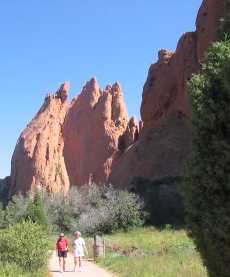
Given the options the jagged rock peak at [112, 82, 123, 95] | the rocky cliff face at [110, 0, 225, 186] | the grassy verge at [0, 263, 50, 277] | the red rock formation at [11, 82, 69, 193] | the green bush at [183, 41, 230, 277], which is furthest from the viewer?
the red rock formation at [11, 82, 69, 193]

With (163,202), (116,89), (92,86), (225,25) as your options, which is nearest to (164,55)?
(116,89)

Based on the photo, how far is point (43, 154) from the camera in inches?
3164

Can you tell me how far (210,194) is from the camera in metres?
7.72

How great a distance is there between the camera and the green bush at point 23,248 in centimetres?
1703

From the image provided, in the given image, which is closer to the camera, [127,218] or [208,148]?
[208,148]

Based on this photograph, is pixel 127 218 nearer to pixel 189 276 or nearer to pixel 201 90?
pixel 189 276

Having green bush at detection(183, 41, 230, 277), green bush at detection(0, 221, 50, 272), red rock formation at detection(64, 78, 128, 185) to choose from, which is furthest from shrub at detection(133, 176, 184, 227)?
green bush at detection(183, 41, 230, 277)

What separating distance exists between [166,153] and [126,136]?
17369mm

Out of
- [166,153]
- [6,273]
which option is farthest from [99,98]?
[6,273]

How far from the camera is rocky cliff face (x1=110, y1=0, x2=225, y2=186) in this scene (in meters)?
53.8

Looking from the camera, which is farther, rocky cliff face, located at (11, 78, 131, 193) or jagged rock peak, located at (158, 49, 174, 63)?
rocky cliff face, located at (11, 78, 131, 193)

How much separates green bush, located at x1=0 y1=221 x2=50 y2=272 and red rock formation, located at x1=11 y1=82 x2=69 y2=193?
201 ft

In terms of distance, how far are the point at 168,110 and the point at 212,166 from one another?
2097 inches

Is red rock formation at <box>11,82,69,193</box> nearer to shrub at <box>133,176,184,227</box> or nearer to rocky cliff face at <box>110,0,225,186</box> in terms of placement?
rocky cliff face at <box>110,0,225,186</box>
